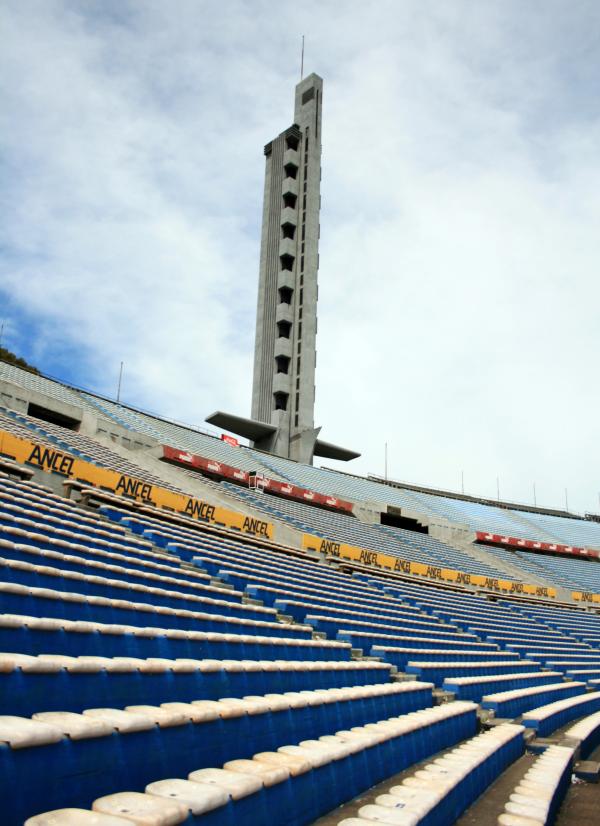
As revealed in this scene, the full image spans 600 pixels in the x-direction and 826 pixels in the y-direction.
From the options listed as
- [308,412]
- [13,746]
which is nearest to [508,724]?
[13,746]

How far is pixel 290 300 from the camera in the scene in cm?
3769

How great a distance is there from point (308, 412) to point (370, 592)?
2205cm

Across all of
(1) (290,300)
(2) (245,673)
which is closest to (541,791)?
(2) (245,673)

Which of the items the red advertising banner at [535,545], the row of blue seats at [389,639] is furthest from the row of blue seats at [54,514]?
the red advertising banner at [535,545]

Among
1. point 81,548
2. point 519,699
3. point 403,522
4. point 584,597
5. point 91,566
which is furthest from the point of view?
point 403,522

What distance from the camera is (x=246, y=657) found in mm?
5129

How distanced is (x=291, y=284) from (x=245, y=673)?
34.5 m

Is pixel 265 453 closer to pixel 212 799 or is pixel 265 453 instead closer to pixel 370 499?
pixel 370 499

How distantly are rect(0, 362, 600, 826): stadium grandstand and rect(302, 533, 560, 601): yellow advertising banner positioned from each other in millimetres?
1417

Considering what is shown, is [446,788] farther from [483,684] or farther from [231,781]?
[483,684]

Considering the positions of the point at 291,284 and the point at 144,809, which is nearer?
the point at 144,809

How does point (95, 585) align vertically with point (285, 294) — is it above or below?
below

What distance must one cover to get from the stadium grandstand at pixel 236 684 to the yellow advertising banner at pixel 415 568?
Result: 1.42 metres

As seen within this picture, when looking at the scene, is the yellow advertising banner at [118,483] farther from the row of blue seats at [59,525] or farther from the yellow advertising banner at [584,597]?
the yellow advertising banner at [584,597]
